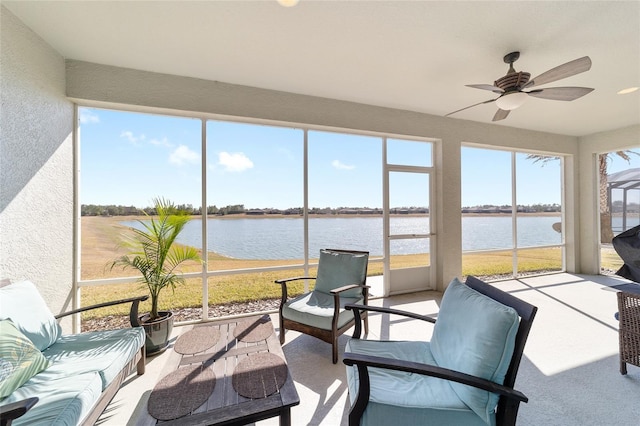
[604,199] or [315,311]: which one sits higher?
[604,199]

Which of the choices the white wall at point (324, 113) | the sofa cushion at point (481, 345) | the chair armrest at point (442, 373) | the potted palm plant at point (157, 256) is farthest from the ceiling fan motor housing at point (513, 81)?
the potted palm plant at point (157, 256)

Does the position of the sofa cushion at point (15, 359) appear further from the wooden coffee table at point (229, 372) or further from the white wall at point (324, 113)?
the white wall at point (324, 113)

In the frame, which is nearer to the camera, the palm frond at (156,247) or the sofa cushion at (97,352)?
the sofa cushion at (97,352)

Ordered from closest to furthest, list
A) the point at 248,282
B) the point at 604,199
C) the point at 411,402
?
the point at 411,402, the point at 248,282, the point at 604,199

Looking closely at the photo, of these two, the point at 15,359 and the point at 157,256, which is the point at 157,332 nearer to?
the point at 157,256

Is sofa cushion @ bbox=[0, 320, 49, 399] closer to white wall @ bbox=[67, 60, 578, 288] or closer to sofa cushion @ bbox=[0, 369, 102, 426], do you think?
sofa cushion @ bbox=[0, 369, 102, 426]

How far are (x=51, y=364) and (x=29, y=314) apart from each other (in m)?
0.39

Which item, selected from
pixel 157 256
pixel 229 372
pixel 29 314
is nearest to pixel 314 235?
pixel 157 256

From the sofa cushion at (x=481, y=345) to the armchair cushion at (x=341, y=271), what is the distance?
1384 millimetres

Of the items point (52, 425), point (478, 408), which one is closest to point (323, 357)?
point (478, 408)

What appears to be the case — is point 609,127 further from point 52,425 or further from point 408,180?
point 52,425

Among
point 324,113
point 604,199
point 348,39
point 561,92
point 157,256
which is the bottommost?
point 157,256

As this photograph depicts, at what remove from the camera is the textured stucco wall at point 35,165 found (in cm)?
201

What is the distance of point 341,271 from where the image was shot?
2.94 meters
